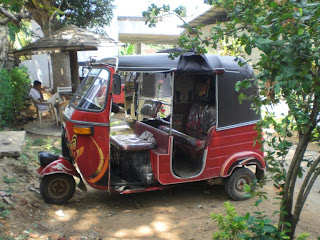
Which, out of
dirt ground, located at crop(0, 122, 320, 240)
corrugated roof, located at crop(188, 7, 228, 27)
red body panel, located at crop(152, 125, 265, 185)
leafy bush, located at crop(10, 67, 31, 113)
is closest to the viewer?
dirt ground, located at crop(0, 122, 320, 240)

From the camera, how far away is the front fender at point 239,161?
5.25 m

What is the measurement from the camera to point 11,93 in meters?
9.42

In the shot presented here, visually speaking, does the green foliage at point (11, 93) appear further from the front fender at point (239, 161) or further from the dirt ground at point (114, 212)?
the front fender at point (239, 161)

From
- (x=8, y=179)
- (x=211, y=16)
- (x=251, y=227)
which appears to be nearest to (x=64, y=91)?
(x=8, y=179)

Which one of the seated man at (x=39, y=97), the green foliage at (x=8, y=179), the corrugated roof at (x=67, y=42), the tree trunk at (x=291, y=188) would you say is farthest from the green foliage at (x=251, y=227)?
the seated man at (x=39, y=97)

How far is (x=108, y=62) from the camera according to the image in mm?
4996

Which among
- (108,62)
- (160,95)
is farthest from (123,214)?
(160,95)

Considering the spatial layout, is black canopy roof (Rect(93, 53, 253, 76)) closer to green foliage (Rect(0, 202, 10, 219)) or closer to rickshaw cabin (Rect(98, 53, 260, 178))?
rickshaw cabin (Rect(98, 53, 260, 178))

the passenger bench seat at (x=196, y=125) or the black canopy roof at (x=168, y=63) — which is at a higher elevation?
the black canopy roof at (x=168, y=63)

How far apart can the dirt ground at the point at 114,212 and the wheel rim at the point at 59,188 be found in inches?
6.7

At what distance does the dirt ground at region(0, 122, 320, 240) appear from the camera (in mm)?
4168

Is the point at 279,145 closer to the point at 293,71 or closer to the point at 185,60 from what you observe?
the point at 293,71

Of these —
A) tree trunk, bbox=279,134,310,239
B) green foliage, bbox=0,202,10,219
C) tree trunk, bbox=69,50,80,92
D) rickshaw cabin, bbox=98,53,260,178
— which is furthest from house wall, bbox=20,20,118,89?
tree trunk, bbox=279,134,310,239

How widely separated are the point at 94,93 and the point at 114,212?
72.9 inches
